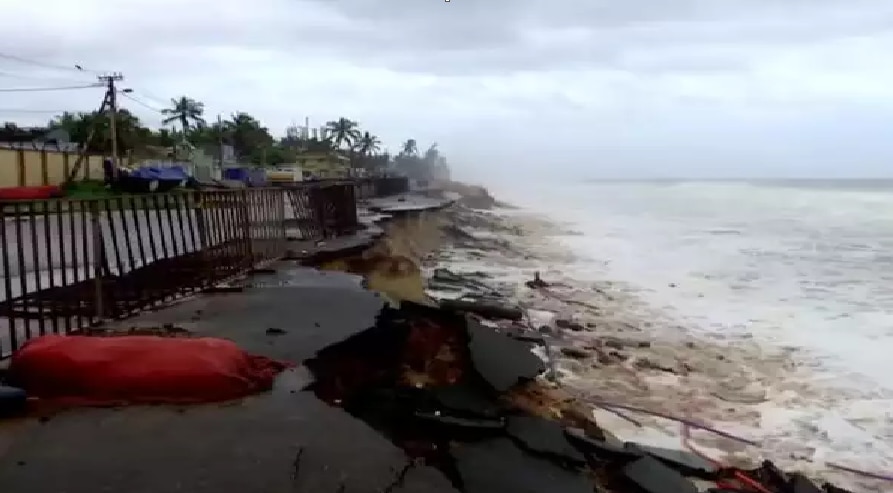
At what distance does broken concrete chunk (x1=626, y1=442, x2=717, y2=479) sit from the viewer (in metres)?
6.50

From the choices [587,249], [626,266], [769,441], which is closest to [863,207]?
[587,249]

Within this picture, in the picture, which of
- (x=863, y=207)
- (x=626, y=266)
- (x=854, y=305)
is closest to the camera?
(x=854, y=305)

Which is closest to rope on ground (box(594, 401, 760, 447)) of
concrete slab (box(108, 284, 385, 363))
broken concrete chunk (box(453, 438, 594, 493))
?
concrete slab (box(108, 284, 385, 363))

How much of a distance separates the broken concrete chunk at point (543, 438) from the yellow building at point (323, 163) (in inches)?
2769

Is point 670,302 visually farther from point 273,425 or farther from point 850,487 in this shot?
point 273,425

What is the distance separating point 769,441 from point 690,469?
1953mm

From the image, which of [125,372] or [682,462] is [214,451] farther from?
[682,462]

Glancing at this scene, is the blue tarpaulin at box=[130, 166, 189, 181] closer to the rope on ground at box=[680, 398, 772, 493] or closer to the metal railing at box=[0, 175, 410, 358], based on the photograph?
the metal railing at box=[0, 175, 410, 358]

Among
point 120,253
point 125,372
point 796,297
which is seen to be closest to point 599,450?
point 125,372

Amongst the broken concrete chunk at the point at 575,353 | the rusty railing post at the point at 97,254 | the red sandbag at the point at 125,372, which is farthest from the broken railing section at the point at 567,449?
the rusty railing post at the point at 97,254

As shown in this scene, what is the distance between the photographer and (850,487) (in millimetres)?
6992

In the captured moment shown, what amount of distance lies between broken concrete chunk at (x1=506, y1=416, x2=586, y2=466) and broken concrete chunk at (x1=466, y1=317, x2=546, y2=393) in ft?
2.40

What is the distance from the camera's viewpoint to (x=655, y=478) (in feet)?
18.9

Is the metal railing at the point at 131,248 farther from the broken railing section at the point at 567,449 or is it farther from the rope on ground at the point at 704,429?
the rope on ground at the point at 704,429
